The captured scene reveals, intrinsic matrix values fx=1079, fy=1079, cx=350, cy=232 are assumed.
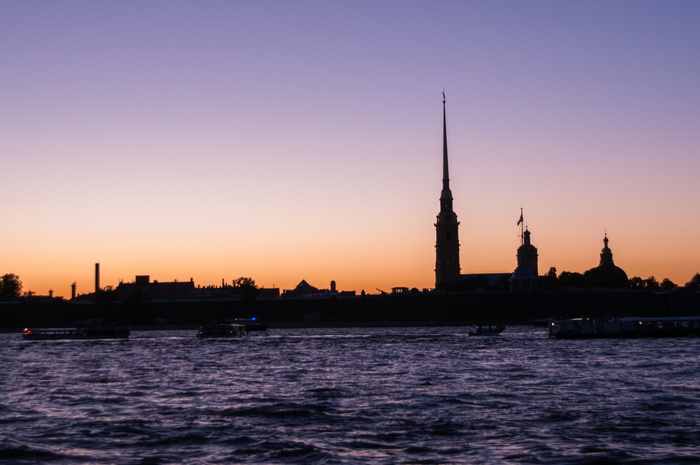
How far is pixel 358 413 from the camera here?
96.5 feet

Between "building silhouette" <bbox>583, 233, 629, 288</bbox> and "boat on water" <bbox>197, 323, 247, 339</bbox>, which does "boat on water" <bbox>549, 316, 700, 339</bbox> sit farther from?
"building silhouette" <bbox>583, 233, 629, 288</bbox>

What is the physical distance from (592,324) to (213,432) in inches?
2659

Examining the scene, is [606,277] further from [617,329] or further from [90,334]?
[90,334]

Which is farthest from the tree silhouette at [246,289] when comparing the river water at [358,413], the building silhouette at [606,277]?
the river water at [358,413]

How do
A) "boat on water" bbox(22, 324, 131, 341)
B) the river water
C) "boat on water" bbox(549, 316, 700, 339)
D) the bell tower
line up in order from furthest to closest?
the bell tower, "boat on water" bbox(22, 324, 131, 341), "boat on water" bbox(549, 316, 700, 339), the river water

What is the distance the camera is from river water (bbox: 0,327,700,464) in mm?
22844

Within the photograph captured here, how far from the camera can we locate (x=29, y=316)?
154 metres

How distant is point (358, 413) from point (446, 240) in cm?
16828

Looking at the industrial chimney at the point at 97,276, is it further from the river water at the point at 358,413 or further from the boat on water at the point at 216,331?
the river water at the point at 358,413

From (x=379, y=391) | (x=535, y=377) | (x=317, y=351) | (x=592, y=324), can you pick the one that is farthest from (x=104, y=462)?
(x=592, y=324)

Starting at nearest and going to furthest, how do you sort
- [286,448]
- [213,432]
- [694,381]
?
[286,448] < [213,432] < [694,381]

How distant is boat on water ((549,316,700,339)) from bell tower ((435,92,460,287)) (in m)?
104

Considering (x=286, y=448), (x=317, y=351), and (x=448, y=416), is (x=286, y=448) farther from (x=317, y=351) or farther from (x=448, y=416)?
(x=317, y=351)

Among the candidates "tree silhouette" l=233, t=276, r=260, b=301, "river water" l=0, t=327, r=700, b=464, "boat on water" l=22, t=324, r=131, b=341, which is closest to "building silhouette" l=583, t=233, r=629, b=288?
"tree silhouette" l=233, t=276, r=260, b=301
